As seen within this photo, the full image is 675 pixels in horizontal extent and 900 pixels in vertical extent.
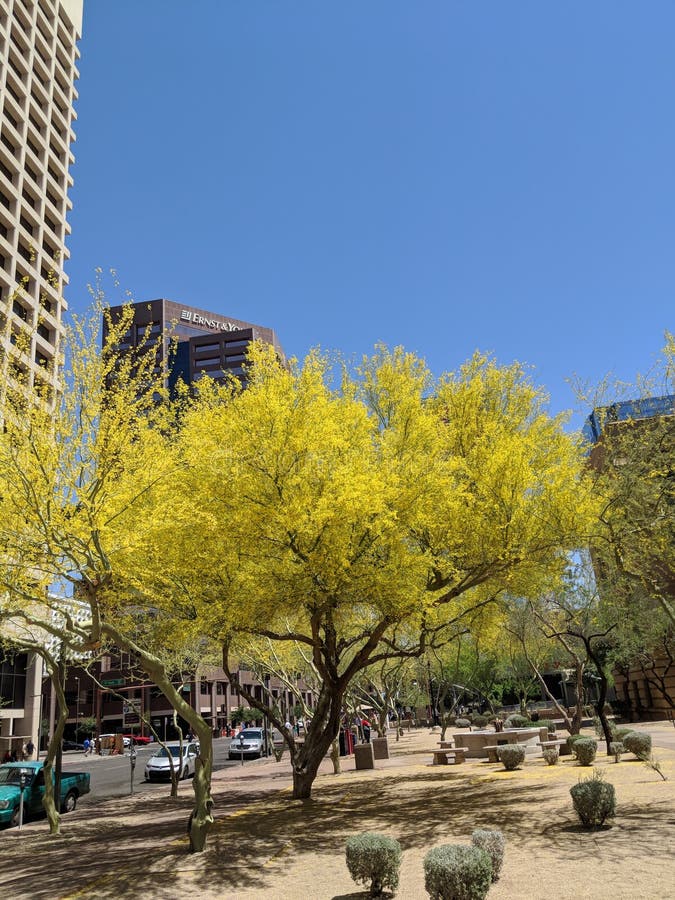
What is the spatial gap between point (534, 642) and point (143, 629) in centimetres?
2915

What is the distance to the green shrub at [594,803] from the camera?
9.70 m

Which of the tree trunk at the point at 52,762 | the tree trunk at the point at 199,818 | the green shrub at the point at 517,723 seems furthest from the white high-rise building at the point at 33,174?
the tree trunk at the point at 199,818

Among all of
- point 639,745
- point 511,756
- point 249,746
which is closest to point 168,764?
point 249,746

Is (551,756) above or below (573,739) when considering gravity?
below

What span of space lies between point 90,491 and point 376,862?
20.9ft

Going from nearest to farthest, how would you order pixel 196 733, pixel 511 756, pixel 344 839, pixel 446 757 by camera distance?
pixel 196 733 < pixel 344 839 < pixel 511 756 < pixel 446 757

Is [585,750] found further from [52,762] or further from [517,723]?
[517,723]

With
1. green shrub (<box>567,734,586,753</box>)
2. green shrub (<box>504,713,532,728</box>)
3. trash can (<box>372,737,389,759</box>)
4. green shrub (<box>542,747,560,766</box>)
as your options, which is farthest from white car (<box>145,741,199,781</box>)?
green shrub (<box>504,713,532,728</box>)

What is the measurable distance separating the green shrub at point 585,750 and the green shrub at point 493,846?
11.8 m

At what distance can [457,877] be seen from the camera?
6.55 m

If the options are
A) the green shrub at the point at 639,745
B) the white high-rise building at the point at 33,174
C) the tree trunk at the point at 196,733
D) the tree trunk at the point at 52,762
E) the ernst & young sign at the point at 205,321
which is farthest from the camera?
the ernst & young sign at the point at 205,321

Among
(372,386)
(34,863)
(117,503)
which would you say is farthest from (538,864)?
(372,386)

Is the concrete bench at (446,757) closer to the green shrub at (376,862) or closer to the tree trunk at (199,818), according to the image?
the tree trunk at (199,818)

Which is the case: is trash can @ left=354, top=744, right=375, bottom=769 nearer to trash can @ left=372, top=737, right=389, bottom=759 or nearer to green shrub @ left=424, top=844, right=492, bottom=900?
trash can @ left=372, top=737, right=389, bottom=759
